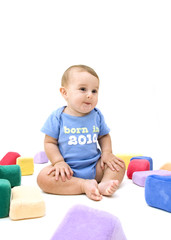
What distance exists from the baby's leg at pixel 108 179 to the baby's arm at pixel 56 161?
18cm

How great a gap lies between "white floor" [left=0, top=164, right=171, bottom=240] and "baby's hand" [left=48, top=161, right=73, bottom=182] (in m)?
0.10

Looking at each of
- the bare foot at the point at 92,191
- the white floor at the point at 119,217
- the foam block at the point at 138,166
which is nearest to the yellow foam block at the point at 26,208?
the white floor at the point at 119,217

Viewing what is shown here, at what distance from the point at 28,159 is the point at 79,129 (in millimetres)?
427

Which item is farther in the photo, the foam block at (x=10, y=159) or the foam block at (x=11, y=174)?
the foam block at (x=10, y=159)

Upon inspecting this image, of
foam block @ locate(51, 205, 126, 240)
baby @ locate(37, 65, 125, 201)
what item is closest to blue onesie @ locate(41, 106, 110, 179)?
baby @ locate(37, 65, 125, 201)

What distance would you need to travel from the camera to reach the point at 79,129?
153 centimetres

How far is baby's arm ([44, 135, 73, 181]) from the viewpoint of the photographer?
1.41 metres

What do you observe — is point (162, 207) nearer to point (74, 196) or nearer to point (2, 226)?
point (74, 196)

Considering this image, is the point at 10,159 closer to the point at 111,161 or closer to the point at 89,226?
the point at 111,161

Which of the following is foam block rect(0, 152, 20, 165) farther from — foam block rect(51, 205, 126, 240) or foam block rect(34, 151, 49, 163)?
foam block rect(51, 205, 126, 240)

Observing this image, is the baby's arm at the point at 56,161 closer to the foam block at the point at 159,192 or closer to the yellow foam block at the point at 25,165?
the yellow foam block at the point at 25,165

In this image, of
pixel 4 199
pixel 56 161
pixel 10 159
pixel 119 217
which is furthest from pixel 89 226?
pixel 10 159

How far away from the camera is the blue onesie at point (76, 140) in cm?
152

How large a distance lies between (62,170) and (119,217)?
426 millimetres
